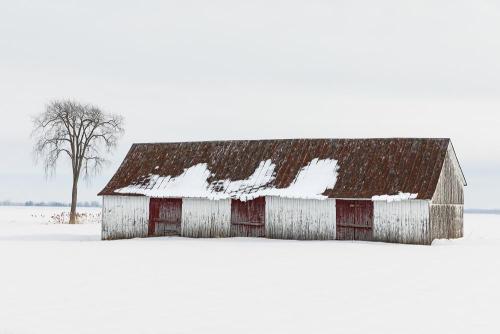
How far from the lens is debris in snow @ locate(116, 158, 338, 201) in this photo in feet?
110

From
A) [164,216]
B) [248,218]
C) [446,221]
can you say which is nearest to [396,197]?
[446,221]

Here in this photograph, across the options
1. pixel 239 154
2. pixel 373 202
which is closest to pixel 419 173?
pixel 373 202

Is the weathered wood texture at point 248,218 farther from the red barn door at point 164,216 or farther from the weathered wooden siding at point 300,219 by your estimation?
the red barn door at point 164,216

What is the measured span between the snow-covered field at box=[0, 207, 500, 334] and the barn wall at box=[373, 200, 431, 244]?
303 centimetres

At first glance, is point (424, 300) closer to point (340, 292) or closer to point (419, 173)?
point (340, 292)

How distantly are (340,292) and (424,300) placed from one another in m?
1.99

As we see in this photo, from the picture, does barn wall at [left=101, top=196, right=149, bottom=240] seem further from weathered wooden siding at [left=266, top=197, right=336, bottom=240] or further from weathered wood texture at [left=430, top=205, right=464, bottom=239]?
weathered wood texture at [left=430, top=205, right=464, bottom=239]

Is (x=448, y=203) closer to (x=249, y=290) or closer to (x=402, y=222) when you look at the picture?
(x=402, y=222)

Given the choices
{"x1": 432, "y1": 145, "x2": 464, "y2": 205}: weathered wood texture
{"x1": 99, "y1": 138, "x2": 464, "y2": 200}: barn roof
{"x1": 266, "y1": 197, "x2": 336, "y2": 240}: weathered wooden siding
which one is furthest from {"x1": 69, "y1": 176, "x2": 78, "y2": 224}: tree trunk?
{"x1": 432, "y1": 145, "x2": 464, "y2": 205}: weathered wood texture

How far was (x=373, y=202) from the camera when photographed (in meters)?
32.2

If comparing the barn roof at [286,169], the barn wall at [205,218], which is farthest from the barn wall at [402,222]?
the barn wall at [205,218]

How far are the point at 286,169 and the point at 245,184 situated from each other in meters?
2.39

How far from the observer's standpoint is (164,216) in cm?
3628

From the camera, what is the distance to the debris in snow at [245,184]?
110 feet
